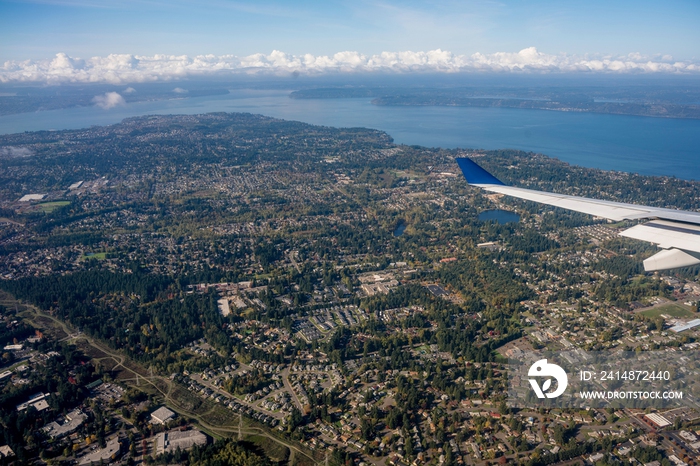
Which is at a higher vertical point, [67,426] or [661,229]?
[661,229]

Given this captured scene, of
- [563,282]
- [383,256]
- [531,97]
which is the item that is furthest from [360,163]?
[531,97]

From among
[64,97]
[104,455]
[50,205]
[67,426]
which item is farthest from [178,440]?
[64,97]

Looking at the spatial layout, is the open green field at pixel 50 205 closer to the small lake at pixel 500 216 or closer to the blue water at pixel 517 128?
the small lake at pixel 500 216

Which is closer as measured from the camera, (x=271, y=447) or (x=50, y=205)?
(x=271, y=447)

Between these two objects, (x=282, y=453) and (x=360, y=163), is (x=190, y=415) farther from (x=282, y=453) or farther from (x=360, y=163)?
(x=360, y=163)

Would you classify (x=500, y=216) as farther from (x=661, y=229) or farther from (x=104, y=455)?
(x=104, y=455)

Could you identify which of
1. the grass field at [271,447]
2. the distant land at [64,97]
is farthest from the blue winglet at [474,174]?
the distant land at [64,97]
